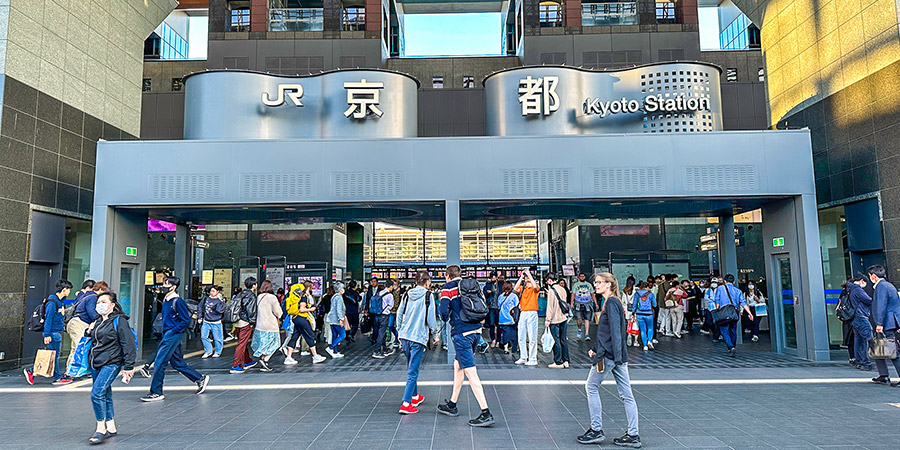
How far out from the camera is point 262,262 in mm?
20516

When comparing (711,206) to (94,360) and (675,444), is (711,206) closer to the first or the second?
(675,444)

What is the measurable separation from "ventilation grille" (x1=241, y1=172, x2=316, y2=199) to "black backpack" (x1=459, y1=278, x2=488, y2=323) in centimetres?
522

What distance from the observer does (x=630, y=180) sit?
1039 centimetres

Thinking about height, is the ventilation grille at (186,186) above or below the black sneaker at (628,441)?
above

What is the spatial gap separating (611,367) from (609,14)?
836 inches

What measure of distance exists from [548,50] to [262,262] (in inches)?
543

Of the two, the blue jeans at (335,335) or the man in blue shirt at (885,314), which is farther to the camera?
the blue jeans at (335,335)

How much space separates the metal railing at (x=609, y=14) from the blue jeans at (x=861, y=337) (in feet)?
55.8

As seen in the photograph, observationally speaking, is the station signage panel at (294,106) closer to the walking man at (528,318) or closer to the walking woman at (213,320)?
the walking woman at (213,320)

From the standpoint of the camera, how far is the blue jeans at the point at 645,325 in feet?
39.7

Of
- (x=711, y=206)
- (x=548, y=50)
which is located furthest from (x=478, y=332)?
(x=548, y=50)

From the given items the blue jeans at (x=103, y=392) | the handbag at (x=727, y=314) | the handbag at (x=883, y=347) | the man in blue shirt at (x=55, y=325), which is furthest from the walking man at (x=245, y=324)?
the handbag at (x=883, y=347)

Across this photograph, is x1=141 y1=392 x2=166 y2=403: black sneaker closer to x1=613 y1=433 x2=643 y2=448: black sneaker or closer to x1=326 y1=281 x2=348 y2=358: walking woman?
x1=326 y1=281 x2=348 y2=358: walking woman

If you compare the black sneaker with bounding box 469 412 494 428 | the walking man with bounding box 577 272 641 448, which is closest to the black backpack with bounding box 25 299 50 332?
the black sneaker with bounding box 469 412 494 428
